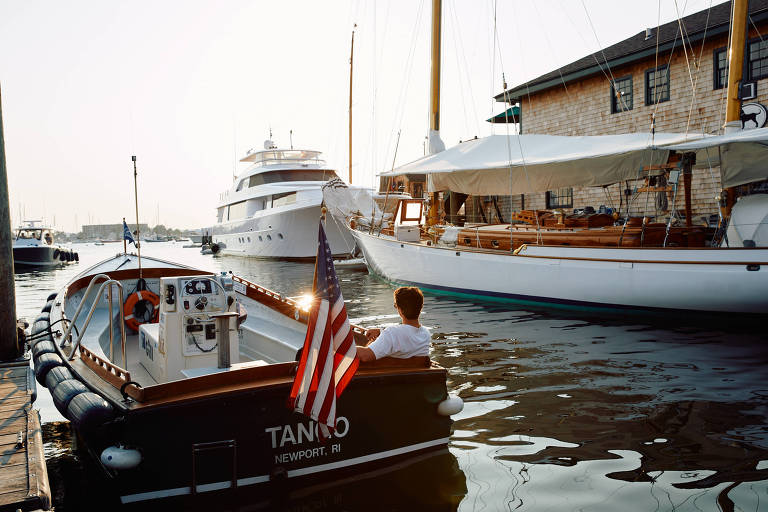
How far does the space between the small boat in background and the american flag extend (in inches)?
1554

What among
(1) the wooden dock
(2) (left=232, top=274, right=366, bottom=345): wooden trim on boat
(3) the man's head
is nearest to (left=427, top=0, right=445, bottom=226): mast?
(2) (left=232, top=274, right=366, bottom=345): wooden trim on boat

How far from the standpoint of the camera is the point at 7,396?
18.3 ft

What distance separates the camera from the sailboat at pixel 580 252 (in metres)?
11.0

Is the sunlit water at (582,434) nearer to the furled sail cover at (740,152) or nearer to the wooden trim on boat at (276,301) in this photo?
the wooden trim on boat at (276,301)

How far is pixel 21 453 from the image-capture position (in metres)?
4.09

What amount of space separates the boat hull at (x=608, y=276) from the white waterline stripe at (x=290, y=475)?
8.03 m

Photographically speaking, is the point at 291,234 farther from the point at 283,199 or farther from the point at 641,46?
the point at 641,46

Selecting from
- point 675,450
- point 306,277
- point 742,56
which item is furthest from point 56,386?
point 306,277

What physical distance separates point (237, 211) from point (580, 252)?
31.1 meters

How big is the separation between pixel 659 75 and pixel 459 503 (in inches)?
752

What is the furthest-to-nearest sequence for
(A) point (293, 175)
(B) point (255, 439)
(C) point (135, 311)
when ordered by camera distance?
(A) point (293, 175), (C) point (135, 311), (B) point (255, 439)

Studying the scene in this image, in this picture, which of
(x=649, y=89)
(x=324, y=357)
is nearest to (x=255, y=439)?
(x=324, y=357)

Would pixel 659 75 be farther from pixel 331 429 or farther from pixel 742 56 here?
pixel 331 429

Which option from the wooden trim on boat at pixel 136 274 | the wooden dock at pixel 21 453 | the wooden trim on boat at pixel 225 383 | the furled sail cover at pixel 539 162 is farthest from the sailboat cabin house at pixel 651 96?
the wooden dock at pixel 21 453
